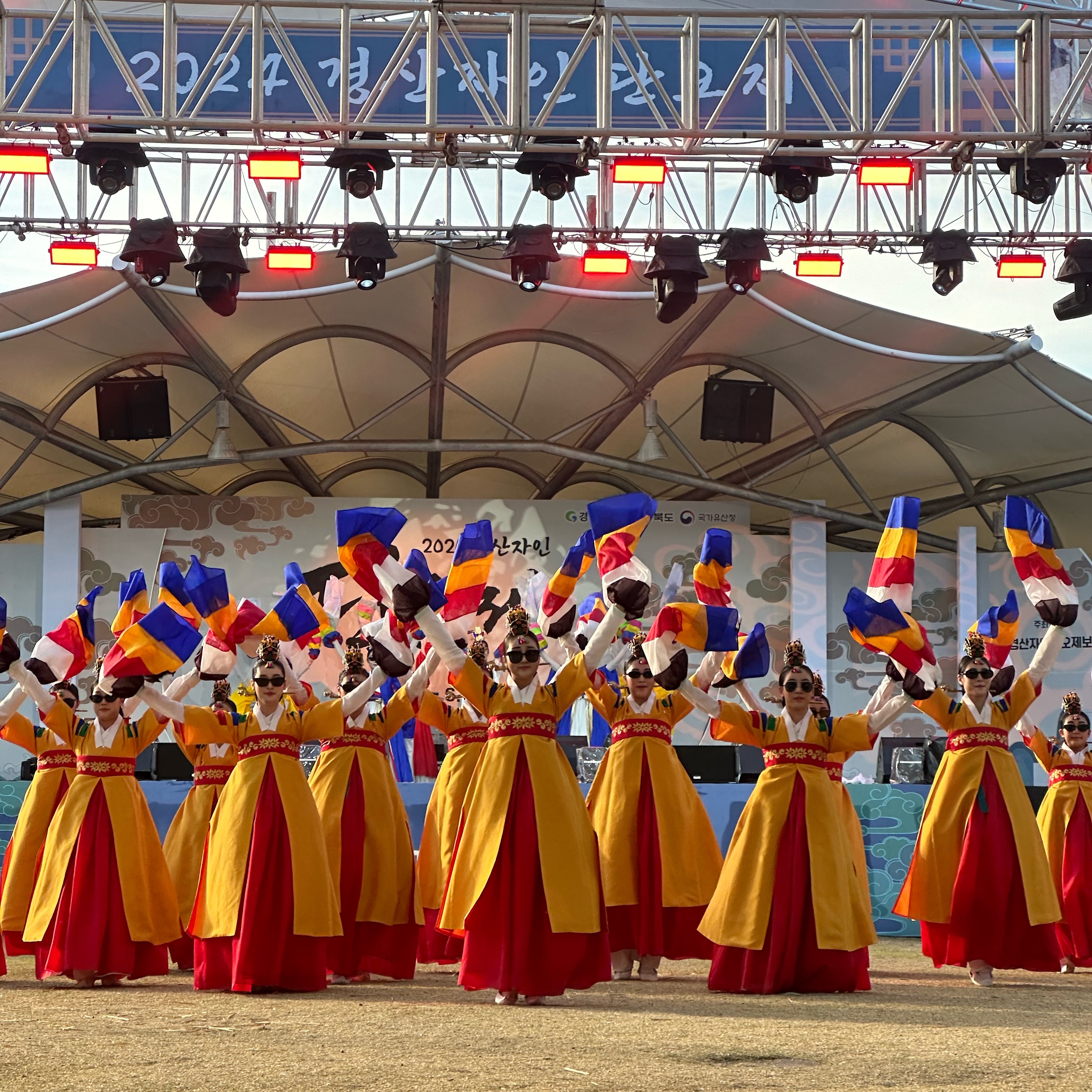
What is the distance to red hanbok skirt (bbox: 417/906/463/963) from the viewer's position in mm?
6688

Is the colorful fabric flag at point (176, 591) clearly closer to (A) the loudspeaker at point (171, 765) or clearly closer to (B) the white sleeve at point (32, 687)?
(B) the white sleeve at point (32, 687)

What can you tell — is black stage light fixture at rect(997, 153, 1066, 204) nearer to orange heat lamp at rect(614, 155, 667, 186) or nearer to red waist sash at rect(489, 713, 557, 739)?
orange heat lamp at rect(614, 155, 667, 186)

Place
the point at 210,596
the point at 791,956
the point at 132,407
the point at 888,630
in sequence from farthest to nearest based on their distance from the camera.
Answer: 1. the point at 132,407
2. the point at 210,596
3. the point at 888,630
4. the point at 791,956

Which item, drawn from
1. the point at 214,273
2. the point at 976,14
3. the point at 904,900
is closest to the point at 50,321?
the point at 214,273

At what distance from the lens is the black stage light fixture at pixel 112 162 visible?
327 inches

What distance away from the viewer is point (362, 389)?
45.8 ft

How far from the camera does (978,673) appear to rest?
608 centimetres

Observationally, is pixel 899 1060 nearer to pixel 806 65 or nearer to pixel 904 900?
pixel 904 900

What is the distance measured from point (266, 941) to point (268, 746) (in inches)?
26.7

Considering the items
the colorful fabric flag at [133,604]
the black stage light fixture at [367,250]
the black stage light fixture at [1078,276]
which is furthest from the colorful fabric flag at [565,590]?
the black stage light fixture at [1078,276]

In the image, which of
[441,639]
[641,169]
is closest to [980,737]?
[441,639]

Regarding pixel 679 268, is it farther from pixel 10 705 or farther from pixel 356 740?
pixel 10 705

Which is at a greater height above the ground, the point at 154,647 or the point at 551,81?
the point at 551,81

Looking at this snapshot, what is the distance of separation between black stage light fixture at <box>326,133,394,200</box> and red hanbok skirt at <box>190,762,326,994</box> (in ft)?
13.7
